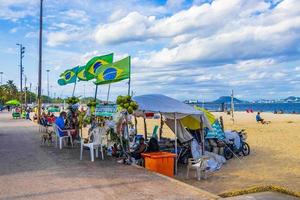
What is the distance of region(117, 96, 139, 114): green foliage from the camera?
9.95 meters

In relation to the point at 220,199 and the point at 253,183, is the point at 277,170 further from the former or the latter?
the point at 220,199

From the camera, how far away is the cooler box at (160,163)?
9125mm

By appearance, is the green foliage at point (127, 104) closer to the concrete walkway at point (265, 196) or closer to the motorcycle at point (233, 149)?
the motorcycle at point (233, 149)

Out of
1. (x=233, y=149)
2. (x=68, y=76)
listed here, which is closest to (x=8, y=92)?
(x=68, y=76)

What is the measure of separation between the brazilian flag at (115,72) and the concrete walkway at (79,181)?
2.41m

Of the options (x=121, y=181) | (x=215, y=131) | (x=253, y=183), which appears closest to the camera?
(x=121, y=181)

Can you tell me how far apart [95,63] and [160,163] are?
5.71m

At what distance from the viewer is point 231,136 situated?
13.4 m

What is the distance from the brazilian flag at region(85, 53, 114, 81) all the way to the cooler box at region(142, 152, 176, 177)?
4.88m

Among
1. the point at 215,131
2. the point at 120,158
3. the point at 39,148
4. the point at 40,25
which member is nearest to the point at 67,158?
the point at 120,158

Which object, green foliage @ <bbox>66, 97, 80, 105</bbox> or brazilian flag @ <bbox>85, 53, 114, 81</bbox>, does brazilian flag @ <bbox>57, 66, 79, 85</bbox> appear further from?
brazilian flag @ <bbox>85, 53, 114, 81</bbox>

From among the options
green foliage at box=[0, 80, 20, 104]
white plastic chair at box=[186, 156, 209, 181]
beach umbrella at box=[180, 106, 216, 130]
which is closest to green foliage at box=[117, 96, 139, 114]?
white plastic chair at box=[186, 156, 209, 181]

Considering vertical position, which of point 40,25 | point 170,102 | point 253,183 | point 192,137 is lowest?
point 253,183

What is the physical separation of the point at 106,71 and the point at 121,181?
4.99 m
